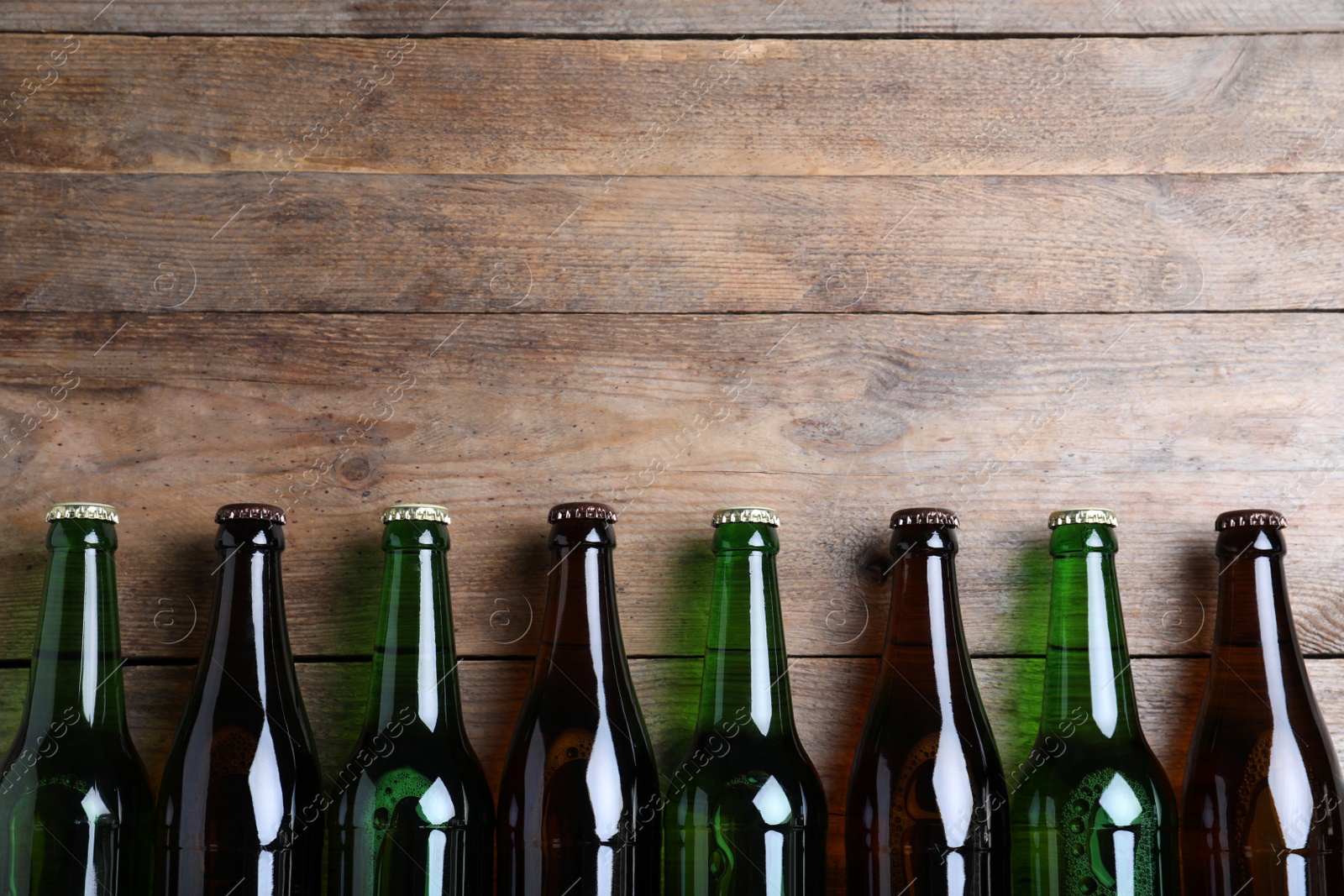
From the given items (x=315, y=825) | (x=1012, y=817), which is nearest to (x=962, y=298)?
(x=1012, y=817)

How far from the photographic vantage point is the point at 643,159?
3.13 feet

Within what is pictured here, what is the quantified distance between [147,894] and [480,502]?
39cm

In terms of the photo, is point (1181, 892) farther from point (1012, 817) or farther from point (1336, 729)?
point (1336, 729)

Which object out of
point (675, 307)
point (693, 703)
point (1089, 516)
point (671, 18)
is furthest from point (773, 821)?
point (671, 18)

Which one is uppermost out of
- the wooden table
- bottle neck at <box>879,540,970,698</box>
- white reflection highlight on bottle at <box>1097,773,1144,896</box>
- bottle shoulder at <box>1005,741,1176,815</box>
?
the wooden table

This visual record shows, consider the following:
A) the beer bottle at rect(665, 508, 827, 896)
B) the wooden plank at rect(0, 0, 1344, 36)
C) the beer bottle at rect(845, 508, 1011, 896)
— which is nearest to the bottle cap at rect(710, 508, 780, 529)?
the beer bottle at rect(665, 508, 827, 896)

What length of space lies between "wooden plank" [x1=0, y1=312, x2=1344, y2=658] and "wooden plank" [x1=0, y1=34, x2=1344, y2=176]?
16 cm

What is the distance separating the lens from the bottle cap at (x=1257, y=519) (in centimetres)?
82

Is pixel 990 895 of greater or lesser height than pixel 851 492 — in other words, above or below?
below

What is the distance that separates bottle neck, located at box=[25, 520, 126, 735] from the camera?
77 cm

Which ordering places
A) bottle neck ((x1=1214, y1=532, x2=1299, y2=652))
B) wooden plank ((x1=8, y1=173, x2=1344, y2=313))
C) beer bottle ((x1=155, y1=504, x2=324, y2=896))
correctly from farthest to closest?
wooden plank ((x1=8, y1=173, x2=1344, y2=313)), bottle neck ((x1=1214, y1=532, x2=1299, y2=652)), beer bottle ((x1=155, y1=504, x2=324, y2=896))

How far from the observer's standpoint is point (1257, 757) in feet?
2.58

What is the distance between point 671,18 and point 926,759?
2.35ft

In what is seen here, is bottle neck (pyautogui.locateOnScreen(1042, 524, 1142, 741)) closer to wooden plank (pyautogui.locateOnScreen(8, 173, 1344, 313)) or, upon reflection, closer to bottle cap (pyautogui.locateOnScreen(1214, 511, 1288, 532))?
bottle cap (pyautogui.locateOnScreen(1214, 511, 1288, 532))
